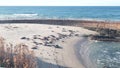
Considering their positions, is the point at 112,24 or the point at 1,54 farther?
the point at 112,24

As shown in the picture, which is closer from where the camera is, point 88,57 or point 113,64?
point 113,64

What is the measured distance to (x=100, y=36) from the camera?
172 feet

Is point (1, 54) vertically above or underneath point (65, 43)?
above

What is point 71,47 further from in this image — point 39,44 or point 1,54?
point 1,54

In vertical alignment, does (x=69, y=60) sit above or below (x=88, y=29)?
above

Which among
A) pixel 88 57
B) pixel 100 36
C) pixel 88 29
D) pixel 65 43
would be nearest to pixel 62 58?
pixel 88 57

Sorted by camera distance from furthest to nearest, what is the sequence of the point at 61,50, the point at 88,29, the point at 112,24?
the point at 112,24 → the point at 88,29 → the point at 61,50

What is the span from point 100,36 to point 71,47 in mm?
12727

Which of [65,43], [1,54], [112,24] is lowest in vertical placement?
[112,24]

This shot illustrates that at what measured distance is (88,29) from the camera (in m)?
62.9

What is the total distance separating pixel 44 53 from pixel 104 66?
729cm

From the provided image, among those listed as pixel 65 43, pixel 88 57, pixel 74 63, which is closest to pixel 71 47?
pixel 65 43

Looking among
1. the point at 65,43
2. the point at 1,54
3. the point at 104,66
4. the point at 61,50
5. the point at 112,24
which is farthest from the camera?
the point at 112,24

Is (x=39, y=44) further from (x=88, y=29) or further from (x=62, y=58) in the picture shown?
(x=88, y=29)
